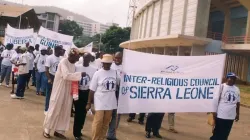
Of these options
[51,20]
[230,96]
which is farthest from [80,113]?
[51,20]

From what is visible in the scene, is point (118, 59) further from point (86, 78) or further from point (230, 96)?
point (230, 96)

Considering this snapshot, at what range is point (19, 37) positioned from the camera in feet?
47.2

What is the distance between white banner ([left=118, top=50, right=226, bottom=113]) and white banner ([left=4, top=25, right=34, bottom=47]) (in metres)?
8.99

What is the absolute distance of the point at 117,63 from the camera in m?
7.20

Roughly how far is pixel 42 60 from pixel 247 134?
646cm

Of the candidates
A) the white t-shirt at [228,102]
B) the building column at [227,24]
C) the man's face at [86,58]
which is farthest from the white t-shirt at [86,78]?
the building column at [227,24]

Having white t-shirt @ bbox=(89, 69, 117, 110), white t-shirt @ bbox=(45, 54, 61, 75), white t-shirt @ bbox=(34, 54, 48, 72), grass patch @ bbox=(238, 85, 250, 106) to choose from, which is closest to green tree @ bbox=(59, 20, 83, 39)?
grass patch @ bbox=(238, 85, 250, 106)

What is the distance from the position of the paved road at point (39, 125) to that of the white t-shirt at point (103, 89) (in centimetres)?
116

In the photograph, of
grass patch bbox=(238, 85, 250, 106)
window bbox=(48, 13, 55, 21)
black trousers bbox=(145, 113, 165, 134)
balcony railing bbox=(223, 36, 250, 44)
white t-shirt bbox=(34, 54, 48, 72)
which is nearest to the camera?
black trousers bbox=(145, 113, 165, 134)

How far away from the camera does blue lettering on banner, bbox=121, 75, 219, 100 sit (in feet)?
20.9

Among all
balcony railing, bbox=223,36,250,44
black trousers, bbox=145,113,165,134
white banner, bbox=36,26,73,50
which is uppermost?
balcony railing, bbox=223,36,250,44

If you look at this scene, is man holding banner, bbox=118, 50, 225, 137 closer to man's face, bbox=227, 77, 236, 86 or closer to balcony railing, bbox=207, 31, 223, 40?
man's face, bbox=227, 77, 236, 86

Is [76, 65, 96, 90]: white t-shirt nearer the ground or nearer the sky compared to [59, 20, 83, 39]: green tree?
nearer the ground

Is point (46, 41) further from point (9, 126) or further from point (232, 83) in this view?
point (232, 83)
